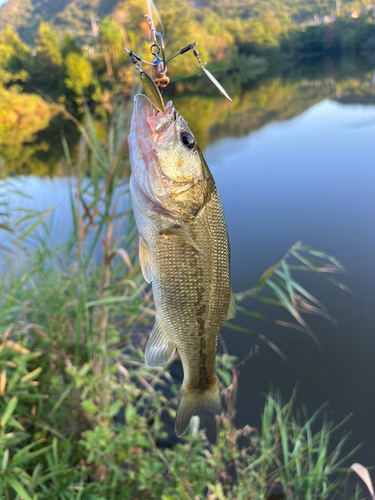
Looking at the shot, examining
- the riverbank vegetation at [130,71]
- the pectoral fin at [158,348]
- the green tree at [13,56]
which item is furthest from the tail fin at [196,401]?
the green tree at [13,56]

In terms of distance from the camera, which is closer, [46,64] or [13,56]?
[46,64]

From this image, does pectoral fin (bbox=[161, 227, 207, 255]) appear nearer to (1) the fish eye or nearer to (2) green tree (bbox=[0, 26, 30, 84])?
(1) the fish eye

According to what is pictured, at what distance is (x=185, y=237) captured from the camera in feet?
3.46

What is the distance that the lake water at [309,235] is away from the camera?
5.07 meters

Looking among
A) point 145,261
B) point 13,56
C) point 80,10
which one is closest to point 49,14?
point 80,10

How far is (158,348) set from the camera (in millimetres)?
1217

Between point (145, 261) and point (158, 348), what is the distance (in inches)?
13.5

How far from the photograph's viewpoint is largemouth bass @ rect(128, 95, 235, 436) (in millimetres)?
1117

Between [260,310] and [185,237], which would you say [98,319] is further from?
[260,310]

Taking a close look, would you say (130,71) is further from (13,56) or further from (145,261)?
(13,56)

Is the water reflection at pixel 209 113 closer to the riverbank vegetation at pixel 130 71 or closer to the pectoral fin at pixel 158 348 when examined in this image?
the riverbank vegetation at pixel 130 71

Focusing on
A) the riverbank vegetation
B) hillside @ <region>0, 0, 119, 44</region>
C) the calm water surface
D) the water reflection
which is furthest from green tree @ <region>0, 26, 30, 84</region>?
hillside @ <region>0, 0, 119, 44</region>

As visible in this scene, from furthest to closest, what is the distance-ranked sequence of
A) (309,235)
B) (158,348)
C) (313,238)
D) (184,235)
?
1. (309,235)
2. (313,238)
3. (158,348)
4. (184,235)

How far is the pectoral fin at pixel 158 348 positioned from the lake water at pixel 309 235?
368 centimetres
